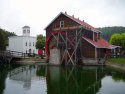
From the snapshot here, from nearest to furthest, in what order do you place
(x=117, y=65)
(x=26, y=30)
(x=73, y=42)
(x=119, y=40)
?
1. (x=117, y=65)
2. (x=73, y=42)
3. (x=26, y=30)
4. (x=119, y=40)

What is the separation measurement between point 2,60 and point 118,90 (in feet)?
114

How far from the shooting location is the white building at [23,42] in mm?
68188

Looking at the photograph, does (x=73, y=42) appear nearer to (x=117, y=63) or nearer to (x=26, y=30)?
(x=117, y=63)

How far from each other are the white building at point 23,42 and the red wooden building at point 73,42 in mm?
19092

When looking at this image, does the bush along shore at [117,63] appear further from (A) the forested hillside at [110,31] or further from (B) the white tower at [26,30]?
(A) the forested hillside at [110,31]

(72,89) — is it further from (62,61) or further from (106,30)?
(106,30)

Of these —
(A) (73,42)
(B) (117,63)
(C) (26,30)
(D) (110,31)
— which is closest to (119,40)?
(C) (26,30)

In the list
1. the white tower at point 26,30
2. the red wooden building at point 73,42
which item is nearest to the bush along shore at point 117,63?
the red wooden building at point 73,42

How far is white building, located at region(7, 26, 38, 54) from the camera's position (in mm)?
68188

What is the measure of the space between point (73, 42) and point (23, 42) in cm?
2477

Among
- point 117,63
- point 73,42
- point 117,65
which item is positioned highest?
point 73,42

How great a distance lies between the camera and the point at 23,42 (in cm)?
6806

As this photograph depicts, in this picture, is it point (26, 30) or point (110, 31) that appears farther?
point (110, 31)

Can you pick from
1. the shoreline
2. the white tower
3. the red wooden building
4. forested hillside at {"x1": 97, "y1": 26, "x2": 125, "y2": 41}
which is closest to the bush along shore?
the shoreline
